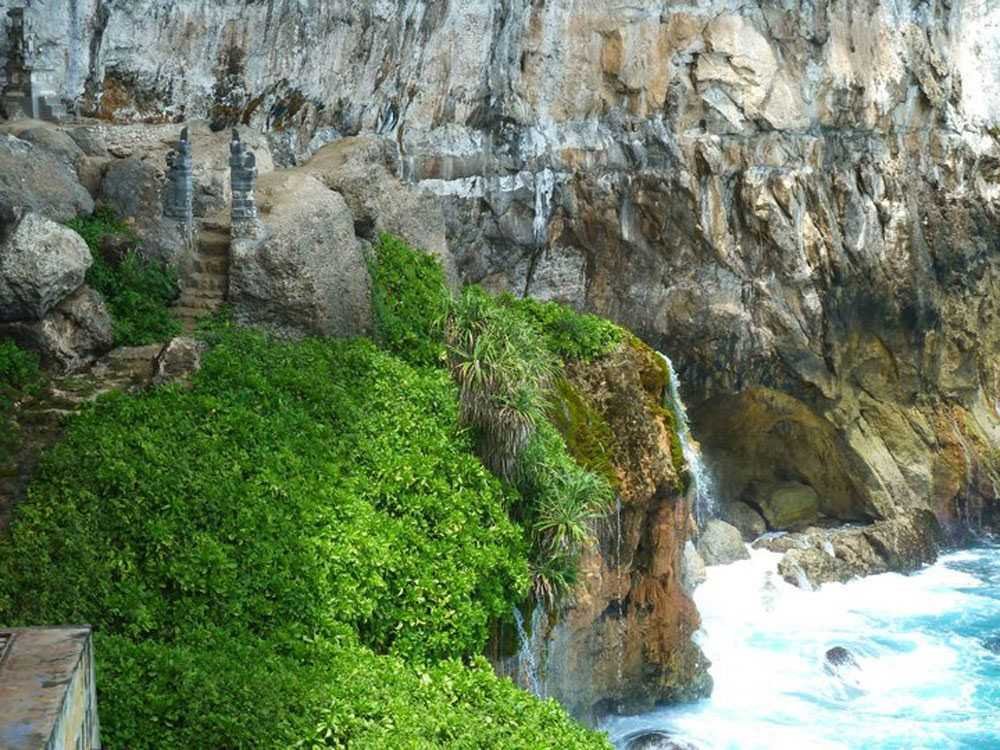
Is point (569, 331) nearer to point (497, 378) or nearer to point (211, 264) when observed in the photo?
point (497, 378)

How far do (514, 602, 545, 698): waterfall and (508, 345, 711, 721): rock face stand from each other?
47.6 inches

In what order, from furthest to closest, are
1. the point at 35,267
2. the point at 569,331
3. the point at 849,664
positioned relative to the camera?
the point at 849,664 < the point at 569,331 < the point at 35,267

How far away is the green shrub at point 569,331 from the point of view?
1847 cm

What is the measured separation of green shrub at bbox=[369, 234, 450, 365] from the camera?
1694 centimetres

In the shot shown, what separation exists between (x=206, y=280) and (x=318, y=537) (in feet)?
16.4

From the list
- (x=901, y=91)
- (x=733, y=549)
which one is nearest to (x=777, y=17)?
(x=901, y=91)

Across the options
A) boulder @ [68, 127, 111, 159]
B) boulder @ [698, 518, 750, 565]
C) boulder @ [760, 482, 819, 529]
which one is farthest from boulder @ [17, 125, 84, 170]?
boulder @ [760, 482, 819, 529]

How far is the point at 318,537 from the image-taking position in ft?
43.5

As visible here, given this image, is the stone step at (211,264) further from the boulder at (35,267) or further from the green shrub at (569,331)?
the green shrub at (569,331)

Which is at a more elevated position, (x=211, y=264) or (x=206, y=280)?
(x=211, y=264)

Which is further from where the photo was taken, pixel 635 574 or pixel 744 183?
pixel 744 183

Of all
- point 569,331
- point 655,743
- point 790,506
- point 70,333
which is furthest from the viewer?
point 790,506

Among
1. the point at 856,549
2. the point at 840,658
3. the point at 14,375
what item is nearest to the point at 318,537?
the point at 14,375

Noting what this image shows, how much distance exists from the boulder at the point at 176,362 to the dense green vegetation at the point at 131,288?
2.84ft
